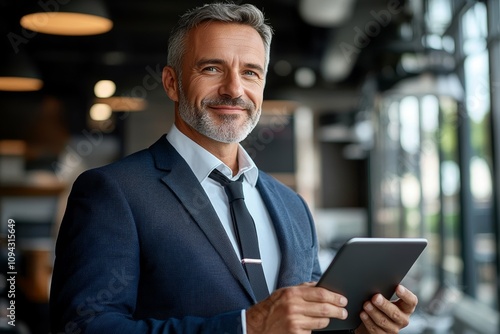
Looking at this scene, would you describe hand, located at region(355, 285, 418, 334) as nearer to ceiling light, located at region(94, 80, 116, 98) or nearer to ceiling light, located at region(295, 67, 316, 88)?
ceiling light, located at region(94, 80, 116, 98)

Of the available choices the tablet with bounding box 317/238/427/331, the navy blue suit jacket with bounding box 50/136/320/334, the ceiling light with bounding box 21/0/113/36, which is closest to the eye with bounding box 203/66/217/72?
the navy blue suit jacket with bounding box 50/136/320/334

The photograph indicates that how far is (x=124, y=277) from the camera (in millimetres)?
1557

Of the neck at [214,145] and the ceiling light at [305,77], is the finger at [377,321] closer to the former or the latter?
the neck at [214,145]

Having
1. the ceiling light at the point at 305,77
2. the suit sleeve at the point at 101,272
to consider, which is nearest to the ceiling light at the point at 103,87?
the ceiling light at the point at 305,77

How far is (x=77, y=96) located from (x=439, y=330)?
18.8 ft

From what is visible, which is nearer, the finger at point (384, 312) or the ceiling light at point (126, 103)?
the finger at point (384, 312)

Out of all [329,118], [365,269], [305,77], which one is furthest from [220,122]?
[305,77]

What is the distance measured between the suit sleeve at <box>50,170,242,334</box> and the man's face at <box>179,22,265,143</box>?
279 millimetres

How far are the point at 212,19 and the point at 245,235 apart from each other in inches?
20.5

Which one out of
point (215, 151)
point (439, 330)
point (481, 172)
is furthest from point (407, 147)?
point (215, 151)

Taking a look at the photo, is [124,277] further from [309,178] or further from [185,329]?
[309,178]

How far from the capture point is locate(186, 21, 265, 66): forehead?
69.2 inches

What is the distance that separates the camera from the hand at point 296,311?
142cm

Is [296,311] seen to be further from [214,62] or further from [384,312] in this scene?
[214,62]
